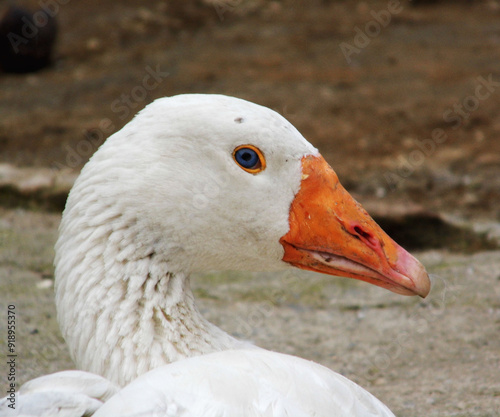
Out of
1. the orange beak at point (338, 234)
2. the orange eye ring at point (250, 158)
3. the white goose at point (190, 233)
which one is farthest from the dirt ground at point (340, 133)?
the orange eye ring at point (250, 158)

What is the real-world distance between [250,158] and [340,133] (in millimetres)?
5789

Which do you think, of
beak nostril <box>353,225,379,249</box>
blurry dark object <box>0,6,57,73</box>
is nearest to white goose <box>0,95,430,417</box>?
beak nostril <box>353,225,379,249</box>

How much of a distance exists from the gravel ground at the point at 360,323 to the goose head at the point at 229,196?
1248 millimetres

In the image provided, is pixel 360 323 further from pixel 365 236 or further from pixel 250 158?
pixel 250 158

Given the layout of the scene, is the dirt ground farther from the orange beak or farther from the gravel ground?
the orange beak

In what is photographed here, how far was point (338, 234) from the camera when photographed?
320cm

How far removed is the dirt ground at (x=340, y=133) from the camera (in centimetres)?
474

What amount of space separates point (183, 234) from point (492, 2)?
11919 mm

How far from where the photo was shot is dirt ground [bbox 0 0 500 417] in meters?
4.74

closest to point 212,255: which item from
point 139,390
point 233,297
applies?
point 139,390

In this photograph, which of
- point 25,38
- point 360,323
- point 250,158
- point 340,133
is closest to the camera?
point 250,158

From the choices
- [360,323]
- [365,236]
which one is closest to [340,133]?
[360,323]

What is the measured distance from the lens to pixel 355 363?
183 inches

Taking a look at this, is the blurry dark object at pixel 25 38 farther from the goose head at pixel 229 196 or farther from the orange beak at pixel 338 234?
the orange beak at pixel 338 234
